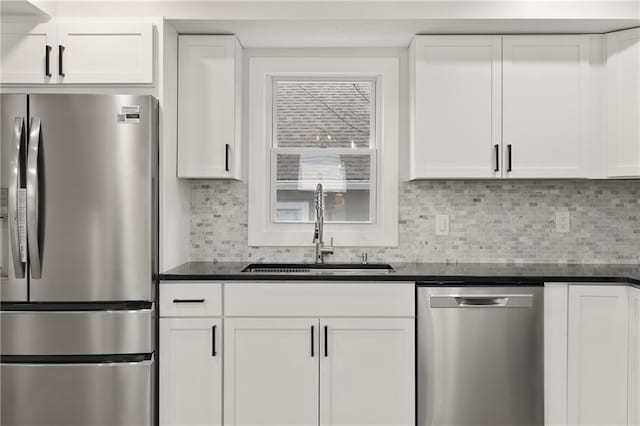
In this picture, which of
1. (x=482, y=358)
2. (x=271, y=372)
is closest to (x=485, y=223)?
(x=482, y=358)

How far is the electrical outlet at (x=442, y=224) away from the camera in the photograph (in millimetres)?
3115

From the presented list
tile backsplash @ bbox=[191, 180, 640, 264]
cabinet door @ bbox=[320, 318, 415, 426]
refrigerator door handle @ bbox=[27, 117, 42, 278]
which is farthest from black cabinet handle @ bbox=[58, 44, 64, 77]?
cabinet door @ bbox=[320, 318, 415, 426]

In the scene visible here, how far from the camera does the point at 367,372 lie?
8.20 ft

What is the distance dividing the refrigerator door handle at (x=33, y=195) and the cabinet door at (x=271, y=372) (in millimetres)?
932

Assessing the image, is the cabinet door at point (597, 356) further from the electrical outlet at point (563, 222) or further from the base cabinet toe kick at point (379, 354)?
the electrical outlet at point (563, 222)

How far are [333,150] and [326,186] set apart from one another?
0.23 metres

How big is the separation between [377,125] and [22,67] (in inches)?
75.7

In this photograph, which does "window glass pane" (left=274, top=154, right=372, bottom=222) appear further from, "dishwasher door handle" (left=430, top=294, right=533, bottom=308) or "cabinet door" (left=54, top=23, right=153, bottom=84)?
"cabinet door" (left=54, top=23, right=153, bottom=84)

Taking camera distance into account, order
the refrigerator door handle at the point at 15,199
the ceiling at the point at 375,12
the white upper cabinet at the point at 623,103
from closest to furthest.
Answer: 1. the refrigerator door handle at the point at 15,199
2. the ceiling at the point at 375,12
3. the white upper cabinet at the point at 623,103

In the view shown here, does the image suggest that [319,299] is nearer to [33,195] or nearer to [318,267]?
[318,267]

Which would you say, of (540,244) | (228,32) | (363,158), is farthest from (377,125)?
(540,244)

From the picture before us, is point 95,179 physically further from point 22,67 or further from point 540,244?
point 540,244

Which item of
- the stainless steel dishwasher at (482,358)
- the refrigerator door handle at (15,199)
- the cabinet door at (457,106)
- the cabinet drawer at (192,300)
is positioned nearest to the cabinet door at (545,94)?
the cabinet door at (457,106)

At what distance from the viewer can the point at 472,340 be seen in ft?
8.11
